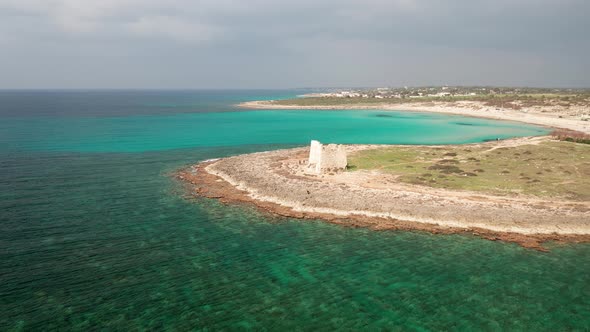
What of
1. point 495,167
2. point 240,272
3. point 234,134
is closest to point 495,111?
point 234,134

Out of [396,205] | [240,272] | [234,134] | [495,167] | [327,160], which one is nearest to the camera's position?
[240,272]

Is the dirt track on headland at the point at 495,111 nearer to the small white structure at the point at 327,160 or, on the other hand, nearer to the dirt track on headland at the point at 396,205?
the dirt track on headland at the point at 396,205

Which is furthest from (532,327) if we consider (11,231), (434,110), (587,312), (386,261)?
(434,110)

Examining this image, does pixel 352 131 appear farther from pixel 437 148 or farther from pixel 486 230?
pixel 486 230

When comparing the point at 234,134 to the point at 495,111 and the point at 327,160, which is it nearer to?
the point at 327,160

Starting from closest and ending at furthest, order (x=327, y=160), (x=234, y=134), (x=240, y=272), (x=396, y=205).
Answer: (x=240, y=272) → (x=396, y=205) → (x=327, y=160) → (x=234, y=134)

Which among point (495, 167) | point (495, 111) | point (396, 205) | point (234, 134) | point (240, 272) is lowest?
point (240, 272)

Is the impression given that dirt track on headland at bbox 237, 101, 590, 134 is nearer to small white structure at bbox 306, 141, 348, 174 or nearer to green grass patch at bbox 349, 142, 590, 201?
green grass patch at bbox 349, 142, 590, 201
